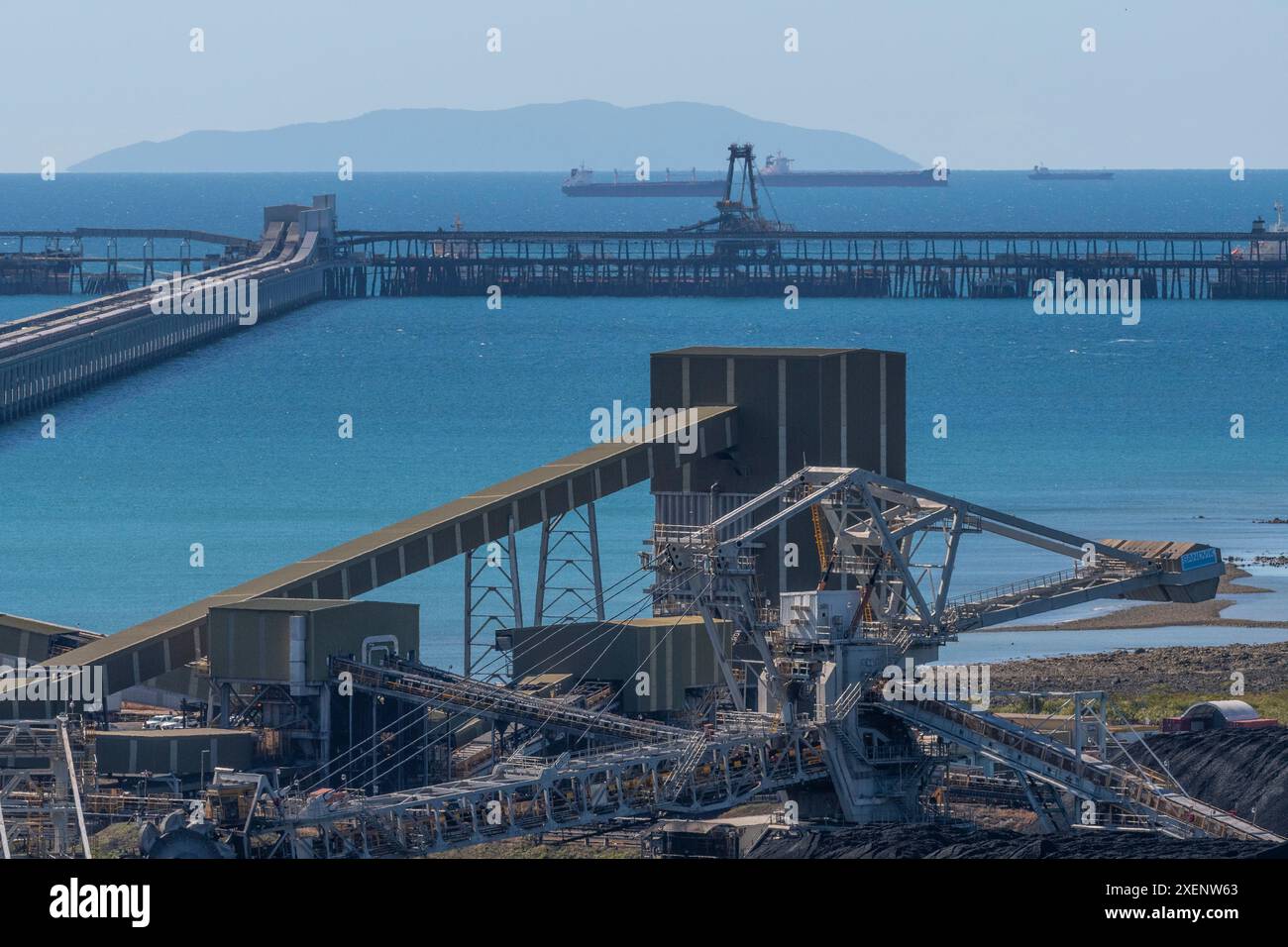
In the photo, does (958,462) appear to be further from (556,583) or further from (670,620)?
(670,620)

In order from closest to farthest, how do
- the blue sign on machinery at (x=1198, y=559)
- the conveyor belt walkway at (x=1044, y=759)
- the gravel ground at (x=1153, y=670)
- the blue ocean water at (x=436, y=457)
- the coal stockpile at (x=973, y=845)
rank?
the coal stockpile at (x=973, y=845), the conveyor belt walkway at (x=1044, y=759), the blue sign on machinery at (x=1198, y=559), the gravel ground at (x=1153, y=670), the blue ocean water at (x=436, y=457)

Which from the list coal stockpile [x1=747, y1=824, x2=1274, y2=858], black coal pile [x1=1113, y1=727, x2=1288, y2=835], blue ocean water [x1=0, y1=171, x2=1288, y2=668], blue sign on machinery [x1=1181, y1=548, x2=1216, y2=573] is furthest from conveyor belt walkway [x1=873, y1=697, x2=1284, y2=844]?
blue ocean water [x1=0, y1=171, x2=1288, y2=668]

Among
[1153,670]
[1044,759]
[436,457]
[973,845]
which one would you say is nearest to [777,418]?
[1044,759]

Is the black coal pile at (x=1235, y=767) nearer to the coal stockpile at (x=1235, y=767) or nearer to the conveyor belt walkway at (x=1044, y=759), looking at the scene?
the coal stockpile at (x=1235, y=767)

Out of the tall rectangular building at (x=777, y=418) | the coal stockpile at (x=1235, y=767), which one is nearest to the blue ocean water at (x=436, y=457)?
the tall rectangular building at (x=777, y=418)

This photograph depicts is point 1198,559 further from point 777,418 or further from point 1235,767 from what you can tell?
point 777,418
